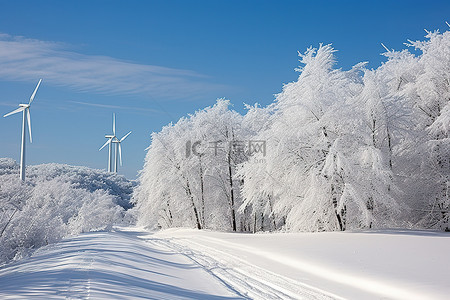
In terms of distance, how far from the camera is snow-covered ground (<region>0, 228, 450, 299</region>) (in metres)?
7.61

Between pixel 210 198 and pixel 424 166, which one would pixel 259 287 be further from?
pixel 210 198

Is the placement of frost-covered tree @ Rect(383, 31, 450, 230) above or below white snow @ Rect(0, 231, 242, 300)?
above

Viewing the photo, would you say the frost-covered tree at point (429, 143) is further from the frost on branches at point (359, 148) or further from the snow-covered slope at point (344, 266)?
the snow-covered slope at point (344, 266)

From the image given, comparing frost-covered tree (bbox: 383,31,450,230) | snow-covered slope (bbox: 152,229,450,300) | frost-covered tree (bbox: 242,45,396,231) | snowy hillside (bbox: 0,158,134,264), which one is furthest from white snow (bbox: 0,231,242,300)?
frost-covered tree (bbox: 383,31,450,230)

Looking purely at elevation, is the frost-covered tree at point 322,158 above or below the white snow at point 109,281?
above

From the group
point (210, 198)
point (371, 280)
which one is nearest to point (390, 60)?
point (210, 198)

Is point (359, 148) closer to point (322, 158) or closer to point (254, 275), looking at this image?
point (322, 158)

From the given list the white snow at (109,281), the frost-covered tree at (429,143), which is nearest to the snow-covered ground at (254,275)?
the white snow at (109,281)

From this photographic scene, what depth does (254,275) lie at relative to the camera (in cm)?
1030

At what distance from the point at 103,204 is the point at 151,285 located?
117 ft

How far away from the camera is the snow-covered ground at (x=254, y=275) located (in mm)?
7609

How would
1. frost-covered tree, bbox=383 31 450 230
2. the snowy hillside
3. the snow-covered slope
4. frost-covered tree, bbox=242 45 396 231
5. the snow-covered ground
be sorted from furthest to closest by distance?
frost-covered tree, bbox=383 31 450 230, frost-covered tree, bbox=242 45 396 231, the snowy hillside, the snow-covered slope, the snow-covered ground

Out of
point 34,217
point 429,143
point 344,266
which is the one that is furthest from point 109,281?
point 429,143

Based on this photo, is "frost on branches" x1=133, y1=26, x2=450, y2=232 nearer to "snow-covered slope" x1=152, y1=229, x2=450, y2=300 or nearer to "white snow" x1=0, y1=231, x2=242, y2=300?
"snow-covered slope" x1=152, y1=229, x2=450, y2=300
